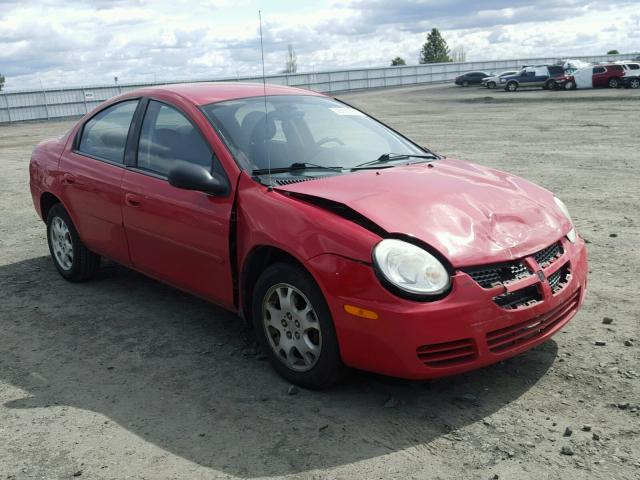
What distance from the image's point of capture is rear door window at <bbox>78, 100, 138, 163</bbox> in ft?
17.0

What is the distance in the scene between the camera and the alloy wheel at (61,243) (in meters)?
5.95

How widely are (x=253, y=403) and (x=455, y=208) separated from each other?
1.50 meters

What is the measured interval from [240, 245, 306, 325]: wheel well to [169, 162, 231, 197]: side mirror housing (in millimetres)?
437

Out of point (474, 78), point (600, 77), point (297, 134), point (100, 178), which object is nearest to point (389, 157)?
point (297, 134)

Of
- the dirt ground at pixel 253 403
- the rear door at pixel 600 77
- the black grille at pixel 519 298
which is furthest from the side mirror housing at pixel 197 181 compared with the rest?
the rear door at pixel 600 77

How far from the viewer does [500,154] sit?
1353 cm

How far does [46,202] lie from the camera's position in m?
6.23

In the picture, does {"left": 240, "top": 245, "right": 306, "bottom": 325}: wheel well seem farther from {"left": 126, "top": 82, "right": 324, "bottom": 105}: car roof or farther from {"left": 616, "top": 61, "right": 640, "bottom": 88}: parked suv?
{"left": 616, "top": 61, "right": 640, "bottom": 88}: parked suv

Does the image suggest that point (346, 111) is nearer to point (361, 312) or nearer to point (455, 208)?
point (455, 208)

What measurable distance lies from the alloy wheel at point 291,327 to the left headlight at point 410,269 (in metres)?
0.51

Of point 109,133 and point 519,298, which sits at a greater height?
point 109,133

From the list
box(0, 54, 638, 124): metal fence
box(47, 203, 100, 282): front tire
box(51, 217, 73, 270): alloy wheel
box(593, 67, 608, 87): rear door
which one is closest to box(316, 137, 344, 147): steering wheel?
box(47, 203, 100, 282): front tire

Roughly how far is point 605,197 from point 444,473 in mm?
6560

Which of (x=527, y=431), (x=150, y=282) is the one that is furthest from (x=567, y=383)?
(x=150, y=282)
